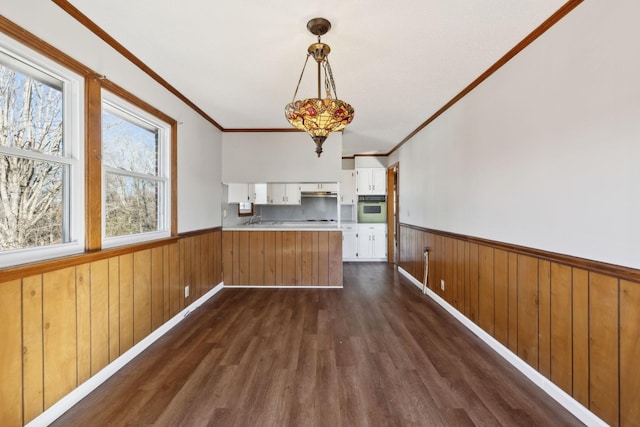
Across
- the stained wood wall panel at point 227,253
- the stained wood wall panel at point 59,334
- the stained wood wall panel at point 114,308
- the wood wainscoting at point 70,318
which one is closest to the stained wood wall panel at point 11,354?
the wood wainscoting at point 70,318

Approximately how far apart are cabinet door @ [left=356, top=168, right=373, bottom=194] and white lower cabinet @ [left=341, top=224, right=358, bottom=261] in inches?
33.0

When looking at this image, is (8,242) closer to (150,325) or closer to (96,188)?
(96,188)

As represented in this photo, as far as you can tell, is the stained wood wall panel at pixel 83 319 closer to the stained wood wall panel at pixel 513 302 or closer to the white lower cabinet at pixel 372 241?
the stained wood wall panel at pixel 513 302

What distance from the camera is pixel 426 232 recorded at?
3.86m

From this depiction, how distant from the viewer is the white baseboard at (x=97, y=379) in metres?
1.54

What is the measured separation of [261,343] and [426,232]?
104 inches

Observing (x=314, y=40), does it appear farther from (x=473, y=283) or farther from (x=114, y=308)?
(x=473, y=283)

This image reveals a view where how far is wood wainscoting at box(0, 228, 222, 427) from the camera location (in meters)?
1.38

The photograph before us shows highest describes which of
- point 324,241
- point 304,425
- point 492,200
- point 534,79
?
point 534,79

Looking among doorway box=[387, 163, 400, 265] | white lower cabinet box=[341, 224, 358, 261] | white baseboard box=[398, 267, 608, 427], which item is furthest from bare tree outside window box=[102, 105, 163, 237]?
doorway box=[387, 163, 400, 265]

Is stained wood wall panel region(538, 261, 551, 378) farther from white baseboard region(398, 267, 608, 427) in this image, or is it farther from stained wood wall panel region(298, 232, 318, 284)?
stained wood wall panel region(298, 232, 318, 284)

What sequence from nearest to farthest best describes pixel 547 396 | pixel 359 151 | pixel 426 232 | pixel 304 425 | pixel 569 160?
pixel 304 425, pixel 569 160, pixel 547 396, pixel 426 232, pixel 359 151

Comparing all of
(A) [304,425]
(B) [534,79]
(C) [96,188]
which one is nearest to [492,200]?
(B) [534,79]

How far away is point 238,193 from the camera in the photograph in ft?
15.1
